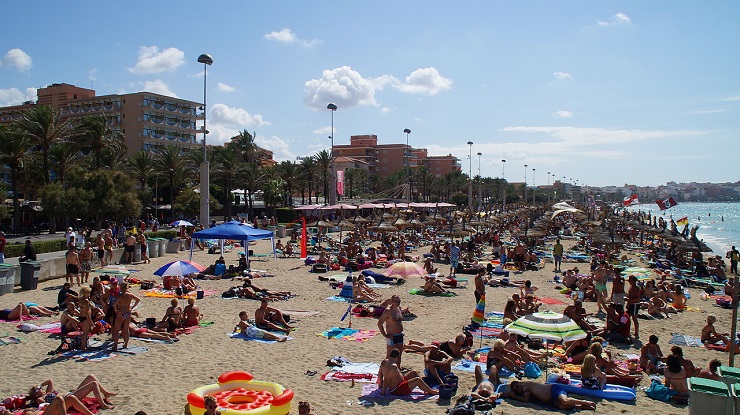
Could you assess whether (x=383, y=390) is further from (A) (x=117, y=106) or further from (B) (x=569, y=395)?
(A) (x=117, y=106)

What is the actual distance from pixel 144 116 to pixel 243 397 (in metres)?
63.0

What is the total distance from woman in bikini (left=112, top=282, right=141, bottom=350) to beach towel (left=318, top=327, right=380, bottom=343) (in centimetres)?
379

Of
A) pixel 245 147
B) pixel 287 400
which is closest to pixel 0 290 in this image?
pixel 287 400

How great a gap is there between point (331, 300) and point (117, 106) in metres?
59.2

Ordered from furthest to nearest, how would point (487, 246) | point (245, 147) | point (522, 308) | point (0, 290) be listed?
point (245, 147) < point (487, 246) < point (0, 290) < point (522, 308)

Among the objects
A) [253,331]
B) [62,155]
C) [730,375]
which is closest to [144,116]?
[62,155]

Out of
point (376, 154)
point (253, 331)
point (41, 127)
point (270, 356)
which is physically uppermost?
point (376, 154)

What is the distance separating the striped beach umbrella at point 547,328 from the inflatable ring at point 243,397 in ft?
12.4

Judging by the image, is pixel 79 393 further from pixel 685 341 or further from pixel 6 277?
pixel 685 341

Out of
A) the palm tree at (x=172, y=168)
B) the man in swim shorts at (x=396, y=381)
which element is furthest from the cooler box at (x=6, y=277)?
the palm tree at (x=172, y=168)

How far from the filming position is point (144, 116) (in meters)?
63.5

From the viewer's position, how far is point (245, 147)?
52062mm

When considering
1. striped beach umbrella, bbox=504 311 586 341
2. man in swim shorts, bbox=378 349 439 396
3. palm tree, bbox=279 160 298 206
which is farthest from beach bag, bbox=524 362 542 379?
palm tree, bbox=279 160 298 206

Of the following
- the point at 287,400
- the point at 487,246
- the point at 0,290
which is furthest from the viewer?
the point at 487,246
